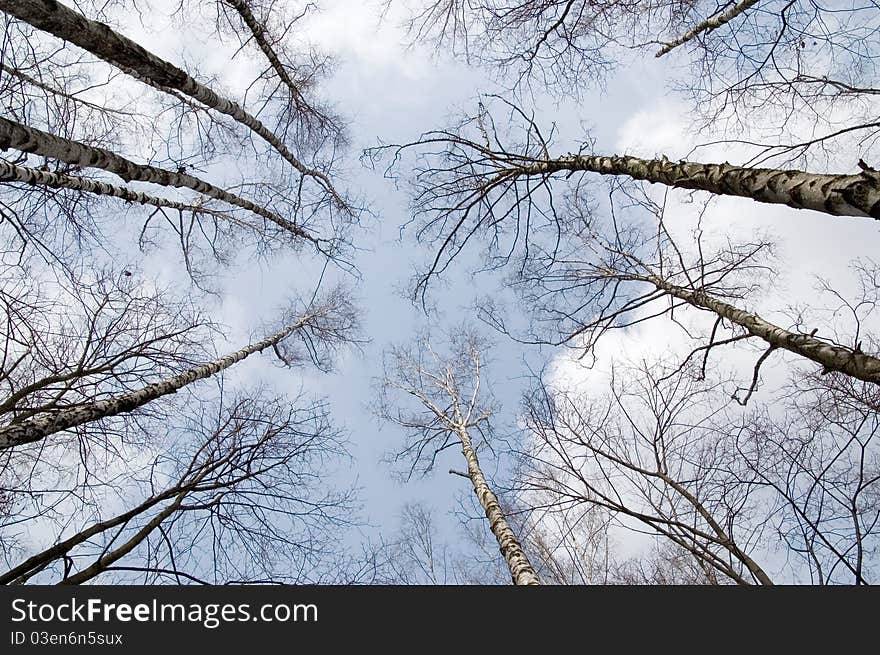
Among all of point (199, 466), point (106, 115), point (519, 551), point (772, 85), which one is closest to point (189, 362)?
point (199, 466)

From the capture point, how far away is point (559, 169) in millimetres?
4320

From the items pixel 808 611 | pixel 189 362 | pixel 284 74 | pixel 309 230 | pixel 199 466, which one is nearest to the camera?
pixel 808 611

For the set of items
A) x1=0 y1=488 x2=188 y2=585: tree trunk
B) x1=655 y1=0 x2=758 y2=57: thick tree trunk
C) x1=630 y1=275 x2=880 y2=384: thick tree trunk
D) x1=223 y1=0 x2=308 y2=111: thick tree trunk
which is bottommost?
x1=0 y1=488 x2=188 y2=585: tree trunk

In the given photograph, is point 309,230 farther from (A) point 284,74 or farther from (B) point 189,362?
(B) point 189,362

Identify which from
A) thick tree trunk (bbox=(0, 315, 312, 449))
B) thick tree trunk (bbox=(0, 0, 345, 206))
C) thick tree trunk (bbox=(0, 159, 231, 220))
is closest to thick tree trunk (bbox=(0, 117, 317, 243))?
thick tree trunk (bbox=(0, 159, 231, 220))

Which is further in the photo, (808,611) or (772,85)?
(772,85)

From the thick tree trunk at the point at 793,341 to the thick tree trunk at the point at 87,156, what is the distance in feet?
17.4

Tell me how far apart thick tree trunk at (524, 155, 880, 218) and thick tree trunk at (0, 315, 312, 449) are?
4.21 meters

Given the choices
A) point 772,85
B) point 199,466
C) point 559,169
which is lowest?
point 199,466

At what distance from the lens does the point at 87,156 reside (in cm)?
388

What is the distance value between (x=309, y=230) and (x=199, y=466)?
4.86 meters

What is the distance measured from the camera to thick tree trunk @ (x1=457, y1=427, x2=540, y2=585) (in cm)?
418

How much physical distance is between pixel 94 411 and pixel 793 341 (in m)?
5.96

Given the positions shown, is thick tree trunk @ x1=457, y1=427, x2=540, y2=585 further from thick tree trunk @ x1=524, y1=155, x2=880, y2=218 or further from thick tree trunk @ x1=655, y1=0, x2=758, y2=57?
thick tree trunk @ x1=655, y1=0, x2=758, y2=57
